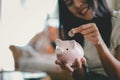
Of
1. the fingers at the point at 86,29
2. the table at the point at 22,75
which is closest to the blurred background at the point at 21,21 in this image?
the table at the point at 22,75

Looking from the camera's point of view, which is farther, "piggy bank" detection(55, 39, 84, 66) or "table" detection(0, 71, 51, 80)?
"table" detection(0, 71, 51, 80)

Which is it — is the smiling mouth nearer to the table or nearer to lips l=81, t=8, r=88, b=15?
lips l=81, t=8, r=88, b=15

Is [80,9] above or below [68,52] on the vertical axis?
above

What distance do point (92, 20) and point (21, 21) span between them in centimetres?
27

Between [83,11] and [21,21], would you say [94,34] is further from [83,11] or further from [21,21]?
[21,21]

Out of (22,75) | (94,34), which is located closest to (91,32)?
(94,34)

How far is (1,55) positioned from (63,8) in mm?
271

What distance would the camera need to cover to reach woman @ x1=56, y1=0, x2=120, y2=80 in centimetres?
65

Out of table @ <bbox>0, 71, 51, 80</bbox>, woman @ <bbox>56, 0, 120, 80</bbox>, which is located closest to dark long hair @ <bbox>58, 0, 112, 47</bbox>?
woman @ <bbox>56, 0, 120, 80</bbox>

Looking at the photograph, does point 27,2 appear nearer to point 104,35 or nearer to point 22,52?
point 22,52

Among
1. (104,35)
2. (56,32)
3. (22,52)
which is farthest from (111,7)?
(22,52)

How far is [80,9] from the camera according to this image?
0.72 metres

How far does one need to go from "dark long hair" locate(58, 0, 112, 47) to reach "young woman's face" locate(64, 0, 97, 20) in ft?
0.04

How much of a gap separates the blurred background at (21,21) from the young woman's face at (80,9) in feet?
0.28
